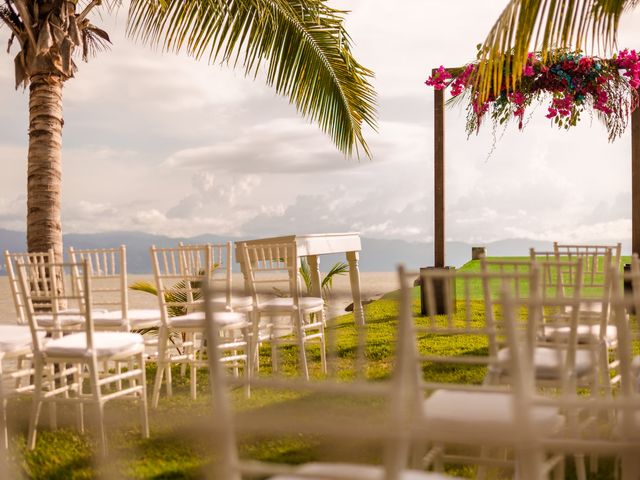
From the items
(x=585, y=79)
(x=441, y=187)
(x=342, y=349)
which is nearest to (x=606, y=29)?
(x=585, y=79)

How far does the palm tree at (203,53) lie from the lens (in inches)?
241

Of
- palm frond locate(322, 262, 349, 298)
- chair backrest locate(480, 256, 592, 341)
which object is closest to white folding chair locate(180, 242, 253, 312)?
chair backrest locate(480, 256, 592, 341)

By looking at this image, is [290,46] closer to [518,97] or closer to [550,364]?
[518,97]

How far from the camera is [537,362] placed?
307 centimetres

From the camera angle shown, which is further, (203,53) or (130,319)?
(203,53)

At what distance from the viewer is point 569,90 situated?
8086mm

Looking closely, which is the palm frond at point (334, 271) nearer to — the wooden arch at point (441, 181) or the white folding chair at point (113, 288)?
the wooden arch at point (441, 181)

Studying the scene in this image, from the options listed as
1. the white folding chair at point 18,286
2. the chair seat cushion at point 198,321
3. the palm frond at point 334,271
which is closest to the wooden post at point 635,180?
the palm frond at point 334,271

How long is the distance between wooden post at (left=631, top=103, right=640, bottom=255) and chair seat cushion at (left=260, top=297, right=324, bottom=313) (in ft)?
15.5

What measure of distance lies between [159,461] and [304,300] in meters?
2.17

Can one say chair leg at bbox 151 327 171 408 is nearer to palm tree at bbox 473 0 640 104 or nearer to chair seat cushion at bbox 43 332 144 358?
chair seat cushion at bbox 43 332 144 358

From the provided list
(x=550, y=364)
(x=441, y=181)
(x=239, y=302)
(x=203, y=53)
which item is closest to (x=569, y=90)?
(x=441, y=181)

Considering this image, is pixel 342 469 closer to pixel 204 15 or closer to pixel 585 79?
pixel 204 15

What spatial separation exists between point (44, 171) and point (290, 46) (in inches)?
114
